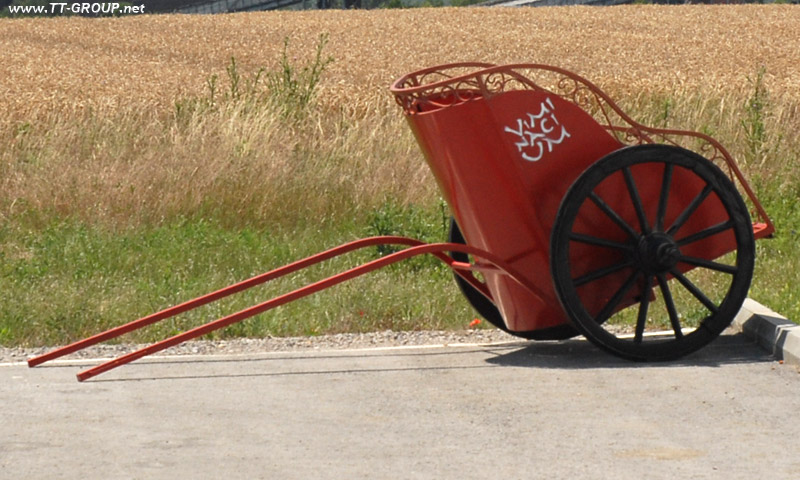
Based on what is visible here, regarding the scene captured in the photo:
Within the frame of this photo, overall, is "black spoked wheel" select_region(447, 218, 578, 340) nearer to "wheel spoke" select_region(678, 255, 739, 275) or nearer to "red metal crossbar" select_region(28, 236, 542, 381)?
"red metal crossbar" select_region(28, 236, 542, 381)

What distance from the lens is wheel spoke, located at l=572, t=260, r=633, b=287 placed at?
6.10 meters

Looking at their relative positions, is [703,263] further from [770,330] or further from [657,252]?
[770,330]

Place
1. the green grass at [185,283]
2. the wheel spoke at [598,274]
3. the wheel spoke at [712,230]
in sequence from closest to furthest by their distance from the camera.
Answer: the wheel spoke at [598,274], the wheel spoke at [712,230], the green grass at [185,283]

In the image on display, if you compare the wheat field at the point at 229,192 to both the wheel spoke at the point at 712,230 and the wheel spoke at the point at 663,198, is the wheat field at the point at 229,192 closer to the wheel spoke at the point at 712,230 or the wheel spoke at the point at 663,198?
the wheel spoke at the point at 712,230

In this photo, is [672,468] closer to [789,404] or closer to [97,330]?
[789,404]

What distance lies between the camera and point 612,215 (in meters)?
6.03

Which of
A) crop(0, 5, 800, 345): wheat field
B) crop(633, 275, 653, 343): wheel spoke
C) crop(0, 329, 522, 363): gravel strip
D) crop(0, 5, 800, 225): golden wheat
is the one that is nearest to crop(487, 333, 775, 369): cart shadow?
crop(633, 275, 653, 343): wheel spoke

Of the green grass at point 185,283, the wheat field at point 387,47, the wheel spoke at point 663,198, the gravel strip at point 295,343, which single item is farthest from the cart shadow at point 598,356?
the wheat field at point 387,47

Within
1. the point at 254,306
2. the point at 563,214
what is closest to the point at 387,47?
the point at 254,306

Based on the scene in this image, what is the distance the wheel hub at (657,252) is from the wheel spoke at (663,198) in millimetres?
54

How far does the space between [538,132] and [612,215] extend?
0.53 m

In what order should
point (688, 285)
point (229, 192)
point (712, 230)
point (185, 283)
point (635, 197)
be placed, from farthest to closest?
1. point (229, 192)
2. point (185, 283)
3. point (712, 230)
4. point (688, 285)
5. point (635, 197)

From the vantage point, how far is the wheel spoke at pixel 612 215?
5988 millimetres

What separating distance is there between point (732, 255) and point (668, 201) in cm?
322
